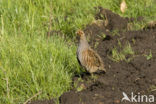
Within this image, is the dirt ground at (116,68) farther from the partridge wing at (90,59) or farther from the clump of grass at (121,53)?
the partridge wing at (90,59)

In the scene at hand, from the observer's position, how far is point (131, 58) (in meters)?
6.18

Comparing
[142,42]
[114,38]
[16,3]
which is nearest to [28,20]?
[16,3]

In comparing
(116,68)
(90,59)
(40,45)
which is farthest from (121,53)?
(40,45)

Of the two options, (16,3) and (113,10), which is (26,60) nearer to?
(16,3)

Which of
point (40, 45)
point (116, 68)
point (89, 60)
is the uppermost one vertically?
point (40, 45)

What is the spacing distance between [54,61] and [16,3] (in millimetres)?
2892

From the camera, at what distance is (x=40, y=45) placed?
6.30 metres

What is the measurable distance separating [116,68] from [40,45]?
1222 millimetres

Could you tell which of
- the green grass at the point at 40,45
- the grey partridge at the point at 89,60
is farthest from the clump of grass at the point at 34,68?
the grey partridge at the point at 89,60

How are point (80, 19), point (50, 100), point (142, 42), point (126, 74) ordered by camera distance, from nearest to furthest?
point (50, 100) → point (126, 74) → point (142, 42) → point (80, 19)

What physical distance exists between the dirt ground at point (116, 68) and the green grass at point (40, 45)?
0.27 meters

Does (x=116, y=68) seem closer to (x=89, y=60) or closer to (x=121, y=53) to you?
(x=89, y=60)

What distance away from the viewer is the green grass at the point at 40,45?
550 centimetres

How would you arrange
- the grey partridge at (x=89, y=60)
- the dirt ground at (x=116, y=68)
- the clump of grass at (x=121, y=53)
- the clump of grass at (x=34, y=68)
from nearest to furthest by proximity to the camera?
the dirt ground at (x=116, y=68) → the clump of grass at (x=34, y=68) → the grey partridge at (x=89, y=60) → the clump of grass at (x=121, y=53)
